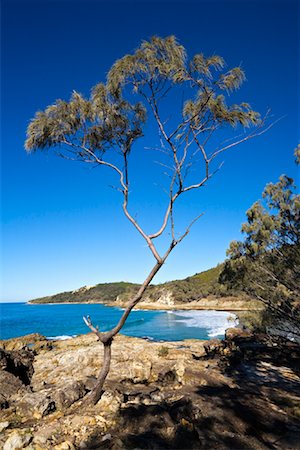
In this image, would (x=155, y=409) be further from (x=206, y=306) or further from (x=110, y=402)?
(x=206, y=306)

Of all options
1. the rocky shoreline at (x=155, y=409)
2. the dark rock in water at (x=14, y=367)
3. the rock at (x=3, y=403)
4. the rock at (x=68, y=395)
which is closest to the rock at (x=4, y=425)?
the rocky shoreline at (x=155, y=409)

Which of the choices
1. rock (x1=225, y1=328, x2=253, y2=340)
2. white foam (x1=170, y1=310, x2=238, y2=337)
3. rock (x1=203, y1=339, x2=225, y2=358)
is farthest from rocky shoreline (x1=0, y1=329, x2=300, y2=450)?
white foam (x1=170, y1=310, x2=238, y2=337)

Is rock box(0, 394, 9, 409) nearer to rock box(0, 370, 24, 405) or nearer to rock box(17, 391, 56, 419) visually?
rock box(0, 370, 24, 405)

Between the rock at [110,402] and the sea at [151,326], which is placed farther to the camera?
the sea at [151,326]

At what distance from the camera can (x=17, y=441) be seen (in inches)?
210

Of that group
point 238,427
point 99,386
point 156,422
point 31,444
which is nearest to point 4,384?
point 99,386

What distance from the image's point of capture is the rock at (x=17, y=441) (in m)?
5.24

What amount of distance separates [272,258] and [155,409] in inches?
362

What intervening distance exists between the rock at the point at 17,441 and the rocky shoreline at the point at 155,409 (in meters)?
0.02

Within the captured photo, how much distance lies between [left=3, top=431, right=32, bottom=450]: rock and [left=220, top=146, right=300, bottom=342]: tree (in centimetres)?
988

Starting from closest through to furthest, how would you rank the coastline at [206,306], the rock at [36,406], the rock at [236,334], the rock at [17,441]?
the rock at [17,441] < the rock at [36,406] < the rock at [236,334] < the coastline at [206,306]

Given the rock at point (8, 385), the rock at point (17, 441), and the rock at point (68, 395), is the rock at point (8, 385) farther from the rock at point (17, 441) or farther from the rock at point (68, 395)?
the rock at point (17, 441)

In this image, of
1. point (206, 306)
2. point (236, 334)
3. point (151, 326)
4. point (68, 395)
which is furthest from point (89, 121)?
point (206, 306)

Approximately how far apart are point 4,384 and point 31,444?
438 centimetres
